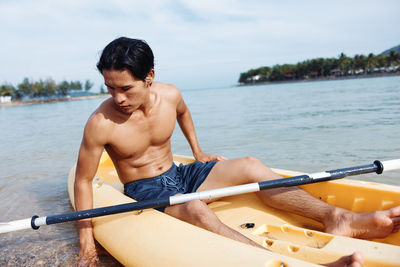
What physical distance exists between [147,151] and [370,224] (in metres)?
1.59

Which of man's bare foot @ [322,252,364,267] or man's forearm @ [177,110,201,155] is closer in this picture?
man's bare foot @ [322,252,364,267]


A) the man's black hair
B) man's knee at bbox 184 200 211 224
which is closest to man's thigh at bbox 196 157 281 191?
man's knee at bbox 184 200 211 224

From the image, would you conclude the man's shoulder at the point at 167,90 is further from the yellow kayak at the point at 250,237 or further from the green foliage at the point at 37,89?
the green foliage at the point at 37,89

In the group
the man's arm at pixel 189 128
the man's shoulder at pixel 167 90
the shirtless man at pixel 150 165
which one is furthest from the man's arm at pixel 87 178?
the man's arm at pixel 189 128

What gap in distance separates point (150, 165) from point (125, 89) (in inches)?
27.6

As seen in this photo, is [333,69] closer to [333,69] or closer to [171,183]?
[333,69]

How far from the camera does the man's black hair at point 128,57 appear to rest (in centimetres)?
190

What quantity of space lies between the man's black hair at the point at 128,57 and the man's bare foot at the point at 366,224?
158 centimetres

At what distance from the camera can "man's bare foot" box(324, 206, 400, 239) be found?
1794 mm

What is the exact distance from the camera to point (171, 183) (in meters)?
2.44

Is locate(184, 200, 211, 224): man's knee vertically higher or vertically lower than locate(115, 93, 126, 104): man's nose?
lower

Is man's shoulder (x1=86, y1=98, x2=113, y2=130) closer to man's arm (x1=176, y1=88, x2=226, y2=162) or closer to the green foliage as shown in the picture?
man's arm (x1=176, y1=88, x2=226, y2=162)

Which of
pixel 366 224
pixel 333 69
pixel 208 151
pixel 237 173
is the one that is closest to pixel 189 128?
pixel 237 173

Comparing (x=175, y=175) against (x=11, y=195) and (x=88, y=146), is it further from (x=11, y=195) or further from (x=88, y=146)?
(x=11, y=195)
